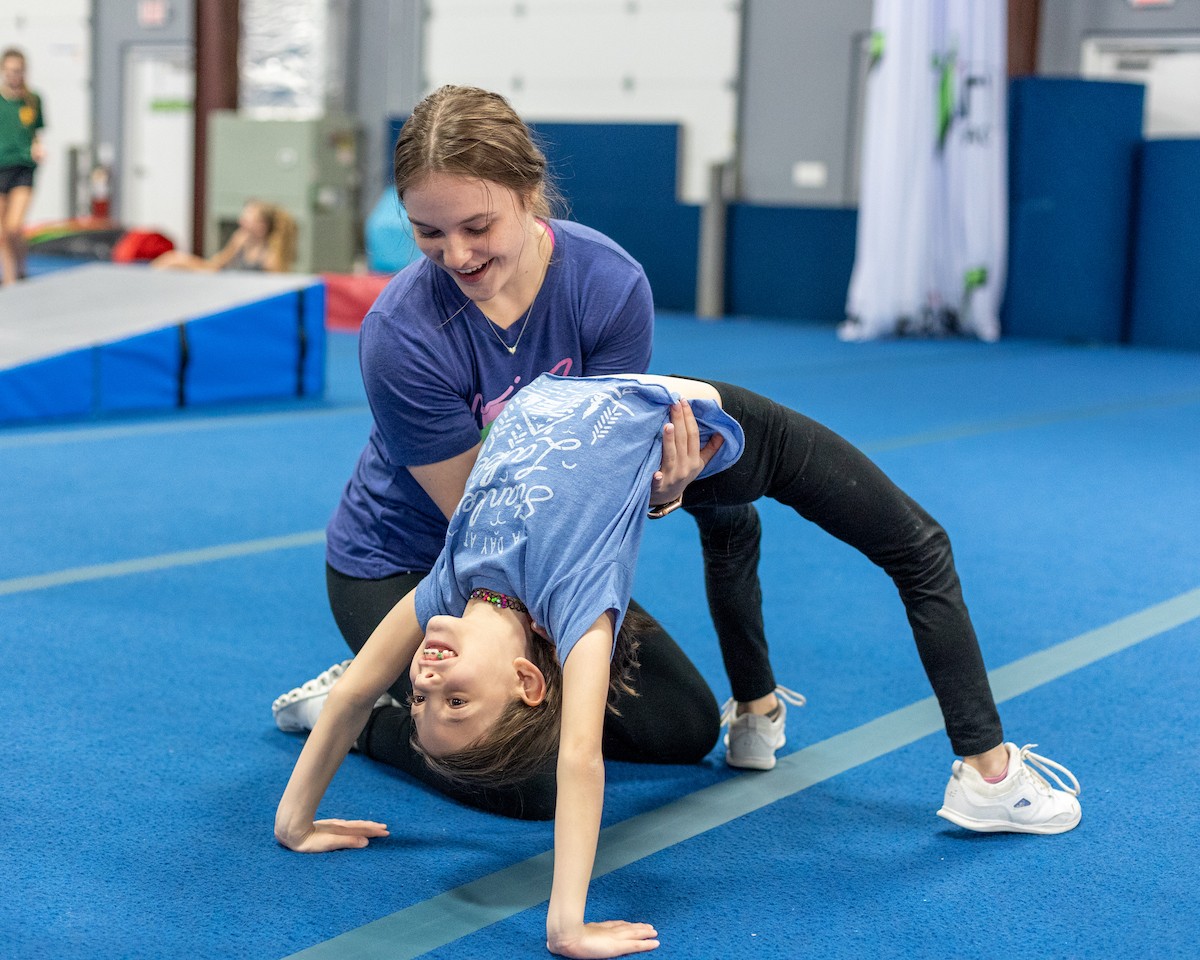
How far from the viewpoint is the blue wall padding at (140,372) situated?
5.27 m

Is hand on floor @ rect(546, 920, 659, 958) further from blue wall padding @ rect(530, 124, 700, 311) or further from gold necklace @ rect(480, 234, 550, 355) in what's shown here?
blue wall padding @ rect(530, 124, 700, 311)

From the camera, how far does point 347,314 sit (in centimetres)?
870

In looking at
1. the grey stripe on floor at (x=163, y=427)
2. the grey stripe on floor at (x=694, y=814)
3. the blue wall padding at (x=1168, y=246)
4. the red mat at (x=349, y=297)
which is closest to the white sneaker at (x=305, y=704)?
the grey stripe on floor at (x=694, y=814)

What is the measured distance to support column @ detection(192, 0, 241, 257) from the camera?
1091cm

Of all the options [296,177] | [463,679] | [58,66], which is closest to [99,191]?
[58,66]

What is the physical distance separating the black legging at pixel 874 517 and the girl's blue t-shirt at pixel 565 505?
0.24ft

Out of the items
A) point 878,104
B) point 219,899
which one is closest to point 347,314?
point 878,104

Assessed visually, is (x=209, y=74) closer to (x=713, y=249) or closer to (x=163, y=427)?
(x=713, y=249)

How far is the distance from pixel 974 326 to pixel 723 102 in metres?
3.07

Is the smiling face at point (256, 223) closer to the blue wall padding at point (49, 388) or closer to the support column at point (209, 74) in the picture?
the support column at point (209, 74)

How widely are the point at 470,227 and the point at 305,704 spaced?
90 cm

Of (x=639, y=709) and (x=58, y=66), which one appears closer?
(x=639, y=709)

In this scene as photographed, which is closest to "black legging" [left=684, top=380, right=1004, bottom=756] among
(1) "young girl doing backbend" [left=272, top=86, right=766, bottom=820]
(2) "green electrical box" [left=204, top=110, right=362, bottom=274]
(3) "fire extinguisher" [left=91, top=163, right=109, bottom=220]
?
(1) "young girl doing backbend" [left=272, top=86, right=766, bottom=820]

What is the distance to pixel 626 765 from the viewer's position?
223 centimetres
